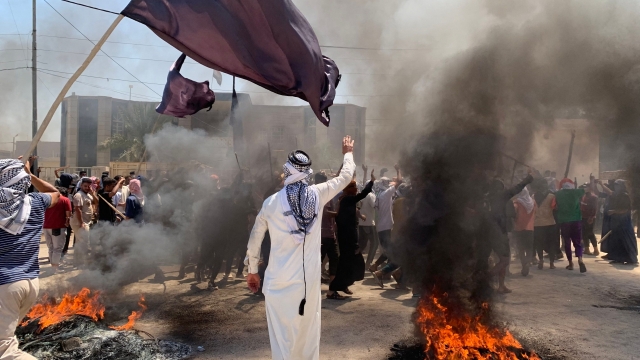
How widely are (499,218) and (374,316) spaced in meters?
2.66

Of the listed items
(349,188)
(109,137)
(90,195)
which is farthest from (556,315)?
(109,137)

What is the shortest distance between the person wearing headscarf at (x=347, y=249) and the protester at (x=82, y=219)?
4.91 meters

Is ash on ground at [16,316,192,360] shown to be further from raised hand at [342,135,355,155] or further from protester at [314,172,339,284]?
protester at [314,172,339,284]

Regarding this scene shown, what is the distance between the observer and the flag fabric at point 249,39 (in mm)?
4855

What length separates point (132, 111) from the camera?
33531mm

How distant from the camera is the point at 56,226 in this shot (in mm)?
8469

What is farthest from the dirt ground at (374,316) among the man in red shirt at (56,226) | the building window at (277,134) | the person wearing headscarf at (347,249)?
the building window at (277,134)

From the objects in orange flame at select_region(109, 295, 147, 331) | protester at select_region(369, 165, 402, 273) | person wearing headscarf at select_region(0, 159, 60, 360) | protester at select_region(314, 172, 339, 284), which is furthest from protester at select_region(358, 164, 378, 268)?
person wearing headscarf at select_region(0, 159, 60, 360)

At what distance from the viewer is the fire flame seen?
4231mm

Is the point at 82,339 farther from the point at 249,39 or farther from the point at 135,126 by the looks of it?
the point at 135,126

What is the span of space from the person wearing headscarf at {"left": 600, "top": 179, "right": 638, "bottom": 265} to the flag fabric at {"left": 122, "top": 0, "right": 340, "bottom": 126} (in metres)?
7.97

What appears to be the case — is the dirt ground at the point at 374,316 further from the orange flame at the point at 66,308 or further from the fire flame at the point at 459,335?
the fire flame at the point at 459,335

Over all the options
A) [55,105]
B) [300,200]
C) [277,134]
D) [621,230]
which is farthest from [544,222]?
[55,105]

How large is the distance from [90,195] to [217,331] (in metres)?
5.70
